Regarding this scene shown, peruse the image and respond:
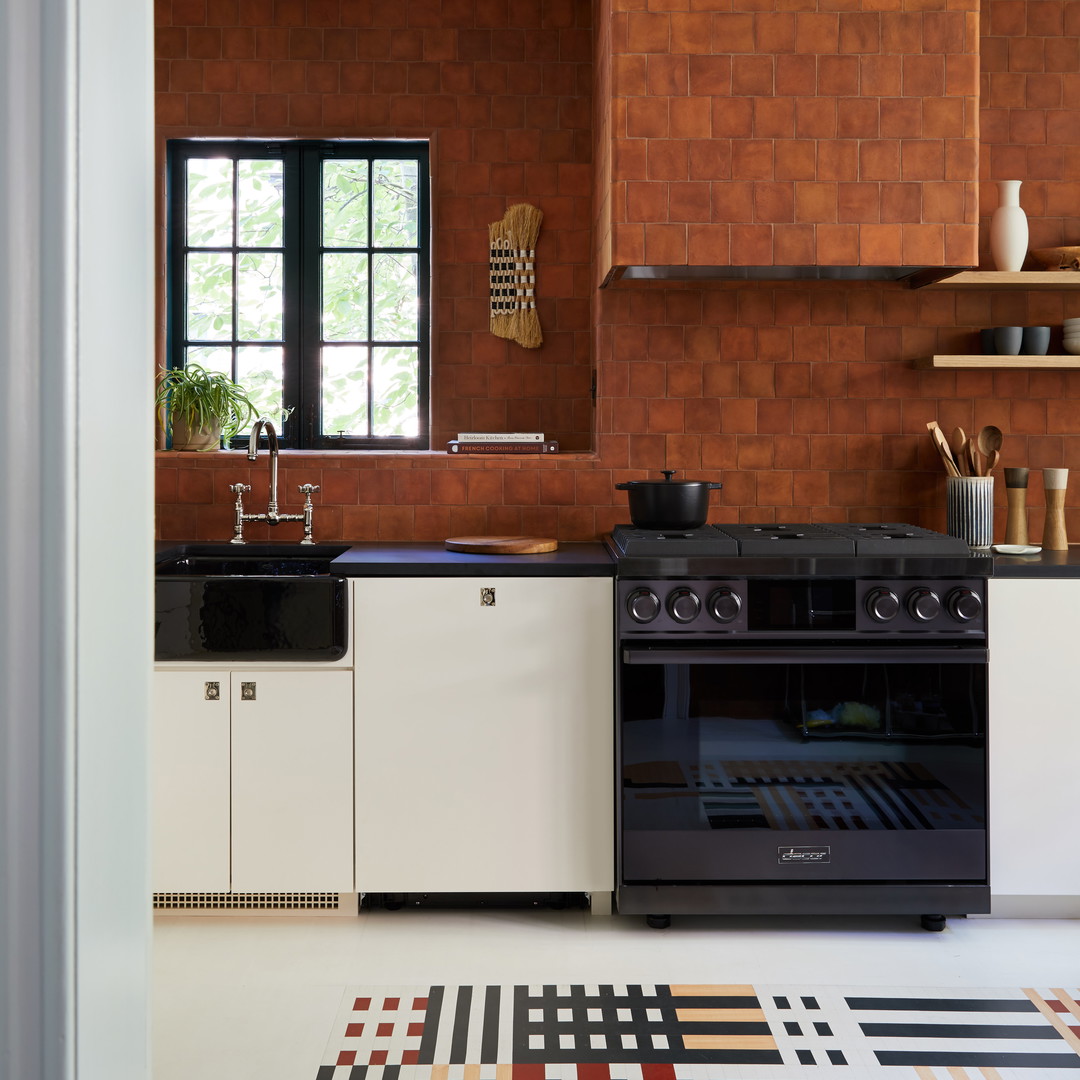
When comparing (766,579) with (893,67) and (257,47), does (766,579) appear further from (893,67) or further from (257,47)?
(257,47)

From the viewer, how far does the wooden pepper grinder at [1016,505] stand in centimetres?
311

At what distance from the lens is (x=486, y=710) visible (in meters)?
2.67

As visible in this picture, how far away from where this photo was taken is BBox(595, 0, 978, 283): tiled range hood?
2.84 m

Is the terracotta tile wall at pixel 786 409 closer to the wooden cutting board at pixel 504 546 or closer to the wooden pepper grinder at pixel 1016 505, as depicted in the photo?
the wooden pepper grinder at pixel 1016 505

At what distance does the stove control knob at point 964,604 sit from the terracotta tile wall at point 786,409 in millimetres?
722

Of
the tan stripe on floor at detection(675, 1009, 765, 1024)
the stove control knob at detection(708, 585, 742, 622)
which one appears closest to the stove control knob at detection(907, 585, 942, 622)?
the stove control knob at detection(708, 585, 742, 622)

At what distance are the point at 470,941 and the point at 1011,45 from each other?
3129 mm

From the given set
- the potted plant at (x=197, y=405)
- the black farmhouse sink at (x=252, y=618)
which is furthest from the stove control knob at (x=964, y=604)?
the potted plant at (x=197, y=405)

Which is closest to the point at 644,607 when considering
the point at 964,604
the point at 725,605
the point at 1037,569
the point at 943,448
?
the point at 725,605

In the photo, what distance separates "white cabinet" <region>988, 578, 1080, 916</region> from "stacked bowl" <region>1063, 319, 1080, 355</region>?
90cm

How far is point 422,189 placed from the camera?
3.56 m

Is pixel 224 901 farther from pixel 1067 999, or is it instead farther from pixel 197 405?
pixel 1067 999

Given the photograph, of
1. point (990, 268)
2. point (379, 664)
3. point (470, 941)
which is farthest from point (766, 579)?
point (990, 268)

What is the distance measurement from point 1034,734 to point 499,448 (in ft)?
5.71
